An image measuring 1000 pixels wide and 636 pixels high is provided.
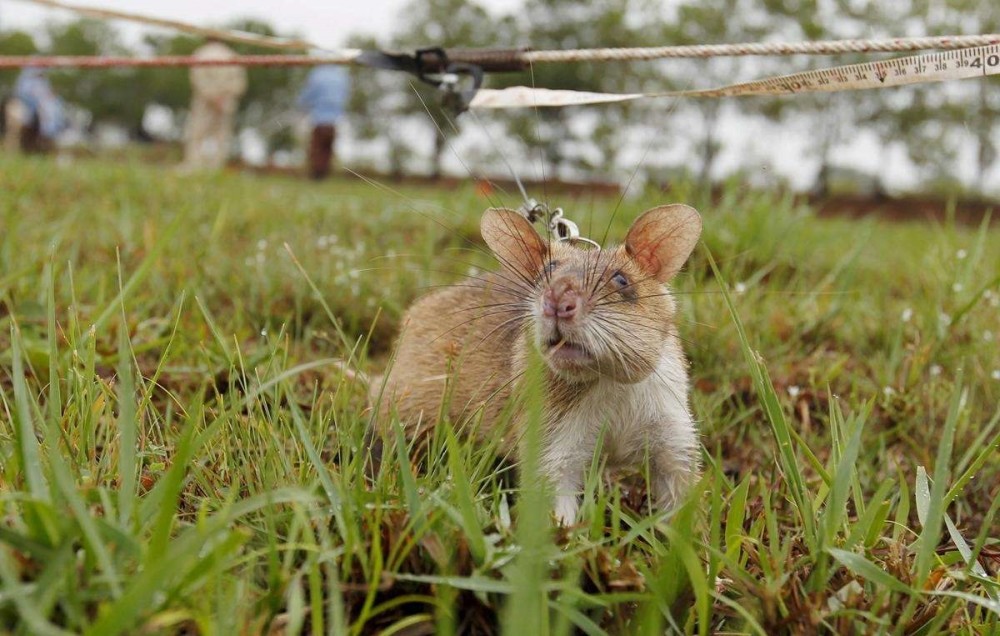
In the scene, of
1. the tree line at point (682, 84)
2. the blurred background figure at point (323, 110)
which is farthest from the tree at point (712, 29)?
the blurred background figure at point (323, 110)

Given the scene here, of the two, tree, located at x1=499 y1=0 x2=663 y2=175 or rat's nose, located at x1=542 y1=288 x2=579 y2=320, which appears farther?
tree, located at x1=499 y1=0 x2=663 y2=175

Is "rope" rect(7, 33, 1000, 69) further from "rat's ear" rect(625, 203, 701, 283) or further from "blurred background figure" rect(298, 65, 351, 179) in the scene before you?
"blurred background figure" rect(298, 65, 351, 179)

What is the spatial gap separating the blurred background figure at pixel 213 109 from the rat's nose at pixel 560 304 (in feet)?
44.9

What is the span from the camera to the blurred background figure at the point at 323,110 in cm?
1535

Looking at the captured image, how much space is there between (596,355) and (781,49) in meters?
1.10

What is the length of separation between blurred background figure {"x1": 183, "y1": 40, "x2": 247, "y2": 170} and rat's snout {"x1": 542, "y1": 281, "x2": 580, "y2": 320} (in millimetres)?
13687

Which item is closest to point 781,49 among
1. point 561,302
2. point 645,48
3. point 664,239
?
point 645,48

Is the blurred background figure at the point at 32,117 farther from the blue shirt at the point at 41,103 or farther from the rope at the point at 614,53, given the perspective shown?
the rope at the point at 614,53

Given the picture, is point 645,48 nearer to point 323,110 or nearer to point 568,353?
point 568,353

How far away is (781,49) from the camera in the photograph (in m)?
2.39

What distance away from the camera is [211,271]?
3895mm

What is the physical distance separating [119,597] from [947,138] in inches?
A: 1332

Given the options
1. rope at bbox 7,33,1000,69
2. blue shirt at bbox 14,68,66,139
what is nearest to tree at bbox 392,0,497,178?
blue shirt at bbox 14,68,66,139

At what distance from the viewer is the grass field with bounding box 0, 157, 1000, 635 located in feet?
4.31
